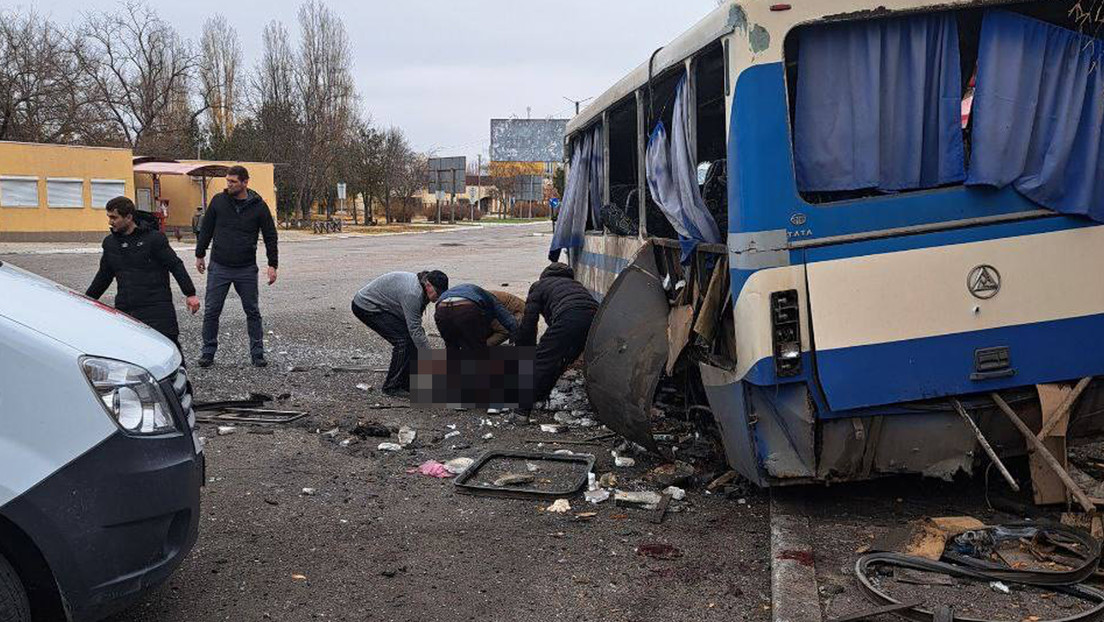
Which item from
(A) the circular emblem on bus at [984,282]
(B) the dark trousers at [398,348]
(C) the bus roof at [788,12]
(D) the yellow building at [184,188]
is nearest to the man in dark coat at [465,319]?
(B) the dark trousers at [398,348]

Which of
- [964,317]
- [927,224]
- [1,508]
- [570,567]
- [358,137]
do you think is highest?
[358,137]

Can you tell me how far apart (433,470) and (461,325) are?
1777 millimetres

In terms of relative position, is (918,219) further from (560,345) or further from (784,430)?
(560,345)

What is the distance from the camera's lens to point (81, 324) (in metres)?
3.18

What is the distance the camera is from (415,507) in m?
5.11

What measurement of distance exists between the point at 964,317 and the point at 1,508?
4059 mm

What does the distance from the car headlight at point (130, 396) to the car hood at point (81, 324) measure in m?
0.04

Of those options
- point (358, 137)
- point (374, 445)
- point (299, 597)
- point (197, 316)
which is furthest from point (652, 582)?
point (358, 137)

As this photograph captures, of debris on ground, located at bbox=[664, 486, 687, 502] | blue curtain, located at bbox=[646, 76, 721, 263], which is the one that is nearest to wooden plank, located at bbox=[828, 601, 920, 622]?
debris on ground, located at bbox=[664, 486, 687, 502]

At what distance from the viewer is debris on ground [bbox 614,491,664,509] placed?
5.09 meters

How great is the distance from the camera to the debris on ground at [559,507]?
16.6 feet

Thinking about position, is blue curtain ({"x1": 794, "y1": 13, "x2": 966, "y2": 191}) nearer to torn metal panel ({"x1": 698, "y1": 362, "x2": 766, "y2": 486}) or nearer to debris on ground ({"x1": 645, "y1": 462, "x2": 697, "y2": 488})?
torn metal panel ({"x1": 698, "y1": 362, "x2": 766, "y2": 486})

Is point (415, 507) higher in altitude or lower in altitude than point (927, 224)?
lower

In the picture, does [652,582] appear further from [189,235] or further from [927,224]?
[189,235]
